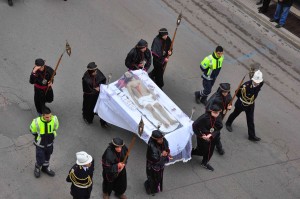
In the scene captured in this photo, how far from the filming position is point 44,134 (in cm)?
883

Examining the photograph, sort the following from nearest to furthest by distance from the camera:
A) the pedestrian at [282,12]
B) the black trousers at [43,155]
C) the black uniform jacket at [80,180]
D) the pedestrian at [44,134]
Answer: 1. the black uniform jacket at [80,180]
2. the pedestrian at [44,134]
3. the black trousers at [43,155]
4. the pedestrian at [282,12]

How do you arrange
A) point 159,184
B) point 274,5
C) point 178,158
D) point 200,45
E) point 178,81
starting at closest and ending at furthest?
point 159,184 → point 178,158 → point 178,81 → point 200,45 → point 274,5

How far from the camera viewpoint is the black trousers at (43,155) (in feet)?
29.9

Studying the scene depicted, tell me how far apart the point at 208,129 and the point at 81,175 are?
2.76 meters

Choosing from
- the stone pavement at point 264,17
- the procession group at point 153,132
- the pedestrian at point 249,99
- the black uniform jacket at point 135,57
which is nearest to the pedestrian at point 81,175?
the procession group at point 153,132

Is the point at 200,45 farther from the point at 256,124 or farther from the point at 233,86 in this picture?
the point at 256,124

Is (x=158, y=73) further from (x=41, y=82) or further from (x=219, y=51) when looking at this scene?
(x=41, y=82)

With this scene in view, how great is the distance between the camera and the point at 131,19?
14398 millimetres

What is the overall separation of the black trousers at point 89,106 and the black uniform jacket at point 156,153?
2.02m

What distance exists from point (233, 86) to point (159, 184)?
421 centimetres

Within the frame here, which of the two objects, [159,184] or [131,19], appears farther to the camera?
[131,19]

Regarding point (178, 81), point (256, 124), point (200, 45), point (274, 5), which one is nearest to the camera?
point (256, 124)

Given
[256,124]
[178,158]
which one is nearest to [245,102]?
[256,124]

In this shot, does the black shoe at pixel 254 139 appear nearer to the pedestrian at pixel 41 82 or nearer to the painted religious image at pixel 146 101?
the painted religious image at pixel 146 101
